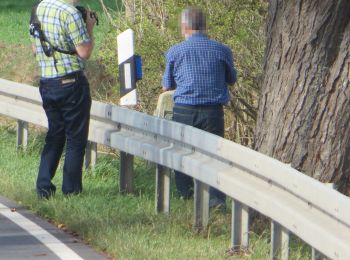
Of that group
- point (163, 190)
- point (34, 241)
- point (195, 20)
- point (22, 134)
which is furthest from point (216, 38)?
point (34, 241)

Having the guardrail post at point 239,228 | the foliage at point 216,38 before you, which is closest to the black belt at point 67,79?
the guardrail post at point 239,228

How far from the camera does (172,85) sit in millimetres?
10906

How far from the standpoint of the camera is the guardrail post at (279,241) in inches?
317

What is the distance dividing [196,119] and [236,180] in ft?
7.16

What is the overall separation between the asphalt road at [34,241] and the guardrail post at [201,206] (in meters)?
0.91

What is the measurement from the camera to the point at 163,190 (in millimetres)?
9992

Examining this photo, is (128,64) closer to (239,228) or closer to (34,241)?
(34,241)

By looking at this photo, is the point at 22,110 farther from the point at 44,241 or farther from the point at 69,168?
the point at 44,241

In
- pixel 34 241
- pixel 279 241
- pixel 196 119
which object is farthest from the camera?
pixel 196 119

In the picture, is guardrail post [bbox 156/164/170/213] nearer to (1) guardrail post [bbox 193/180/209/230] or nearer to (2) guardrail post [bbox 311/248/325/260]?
(1) guardrail post [bbox 193/180/209/230]

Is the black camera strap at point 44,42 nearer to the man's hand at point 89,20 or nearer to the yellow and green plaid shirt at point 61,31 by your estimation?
the yellow and green plaid shirt at point 61,31

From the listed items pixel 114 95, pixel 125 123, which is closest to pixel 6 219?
pixel 125 123

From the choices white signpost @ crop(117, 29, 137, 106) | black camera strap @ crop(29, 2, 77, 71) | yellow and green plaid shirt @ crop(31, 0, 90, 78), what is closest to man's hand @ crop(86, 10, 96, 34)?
yellow and green plaid shirt @ crop(31, 0, 90, 78)

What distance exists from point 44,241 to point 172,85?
2412 mm
